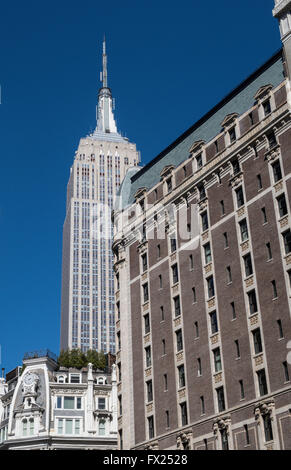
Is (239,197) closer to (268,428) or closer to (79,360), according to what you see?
(268,428)

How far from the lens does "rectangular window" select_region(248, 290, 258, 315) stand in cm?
6298

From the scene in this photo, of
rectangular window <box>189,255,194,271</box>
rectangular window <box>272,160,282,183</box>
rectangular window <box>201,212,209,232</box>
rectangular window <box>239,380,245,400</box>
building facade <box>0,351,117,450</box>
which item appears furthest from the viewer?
building facade <box>0,351,117,450</box>

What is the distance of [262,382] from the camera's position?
59.9 metres

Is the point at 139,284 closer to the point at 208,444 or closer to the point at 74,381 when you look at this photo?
the point at 208,444

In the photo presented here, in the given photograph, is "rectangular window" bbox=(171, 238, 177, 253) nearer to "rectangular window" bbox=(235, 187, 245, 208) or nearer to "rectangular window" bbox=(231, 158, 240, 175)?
"rectangular window" bbox=(235, 187, 245, 208)

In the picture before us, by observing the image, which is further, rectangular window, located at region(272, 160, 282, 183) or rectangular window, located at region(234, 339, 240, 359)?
rectangular window, located at region(272, 160, 282, 183)

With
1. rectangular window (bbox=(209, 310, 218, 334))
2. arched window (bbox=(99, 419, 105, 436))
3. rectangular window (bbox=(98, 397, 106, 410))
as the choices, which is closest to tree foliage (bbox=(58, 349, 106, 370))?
rectangular window (bbox=(98, 397, 106, 410))

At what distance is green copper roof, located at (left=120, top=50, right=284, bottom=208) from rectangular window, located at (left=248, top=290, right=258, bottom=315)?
19.6 meters

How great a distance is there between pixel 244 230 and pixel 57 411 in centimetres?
4736

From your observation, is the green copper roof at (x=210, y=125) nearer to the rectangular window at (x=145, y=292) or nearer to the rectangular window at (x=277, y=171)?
the rectangular window at (x=277, y=171)

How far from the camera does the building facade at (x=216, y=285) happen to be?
6066 centimetres

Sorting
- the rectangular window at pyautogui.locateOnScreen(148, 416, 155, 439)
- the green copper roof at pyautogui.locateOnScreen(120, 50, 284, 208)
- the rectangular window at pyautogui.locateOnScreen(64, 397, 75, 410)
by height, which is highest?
the green copper roof at pyautogui.locateOnScreen(120, 50, 284, 208)

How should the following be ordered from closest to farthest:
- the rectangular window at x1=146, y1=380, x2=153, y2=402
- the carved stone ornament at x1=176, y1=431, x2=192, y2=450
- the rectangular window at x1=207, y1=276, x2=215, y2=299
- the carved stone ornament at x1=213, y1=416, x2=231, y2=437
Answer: the carved stone ornament at x1=213, y1=416, x2=231, y2=437, the carved stone ornament at x1=176, y1=431, x2=192, y2=450, the rectangular window at x1=207, y1=276, x2=215, y2=299, the rectangular window at x1=146, y1=380, x2=153, y2=402
